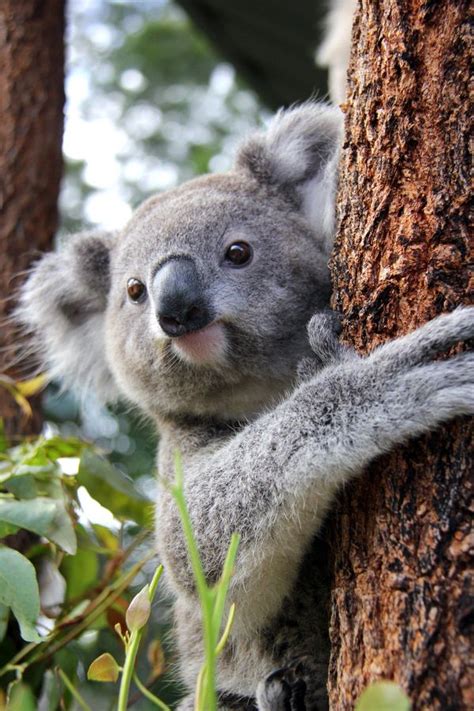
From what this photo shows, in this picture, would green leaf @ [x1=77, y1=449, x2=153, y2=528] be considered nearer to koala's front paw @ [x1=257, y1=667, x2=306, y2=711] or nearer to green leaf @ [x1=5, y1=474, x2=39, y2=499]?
green leaf @ [x1=5, y1=474, x2=39, y2=499]

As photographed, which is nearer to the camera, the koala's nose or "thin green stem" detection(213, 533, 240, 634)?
"thin green stem" detection(213, 533, 240, 634)

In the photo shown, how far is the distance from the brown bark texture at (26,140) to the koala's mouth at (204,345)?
135 centimetres

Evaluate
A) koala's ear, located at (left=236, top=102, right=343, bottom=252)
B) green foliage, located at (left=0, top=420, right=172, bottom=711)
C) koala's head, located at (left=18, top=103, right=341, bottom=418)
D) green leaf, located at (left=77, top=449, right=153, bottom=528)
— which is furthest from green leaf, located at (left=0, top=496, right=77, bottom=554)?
koala's ear, located at (left=236, top=102, right=343, bottom=252)

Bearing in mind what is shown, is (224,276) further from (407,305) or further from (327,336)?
(407,305)

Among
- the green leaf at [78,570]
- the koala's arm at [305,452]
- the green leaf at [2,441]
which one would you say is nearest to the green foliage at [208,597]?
the koala's arm at [305,452]

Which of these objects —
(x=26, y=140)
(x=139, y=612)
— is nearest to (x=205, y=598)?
(x=139, y=612)

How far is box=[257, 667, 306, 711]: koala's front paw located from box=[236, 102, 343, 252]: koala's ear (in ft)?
4.54

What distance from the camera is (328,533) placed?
2.03 m

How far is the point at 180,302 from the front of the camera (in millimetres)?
2291

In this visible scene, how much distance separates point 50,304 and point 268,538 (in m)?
1.50

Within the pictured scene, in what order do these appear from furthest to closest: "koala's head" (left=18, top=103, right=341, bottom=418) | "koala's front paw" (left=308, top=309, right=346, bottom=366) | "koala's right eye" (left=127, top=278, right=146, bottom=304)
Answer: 1. "koala's right eye" (left=127, top=278, right=146, bottom=304)
2. "koala's head" (left=18, top=103, right=341, bottom=418)
3. "koala's front paw" (left=308, top=309, right=346, bottom=366)

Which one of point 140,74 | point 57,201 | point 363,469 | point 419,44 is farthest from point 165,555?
point 140,74

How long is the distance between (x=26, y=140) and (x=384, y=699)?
3137mm

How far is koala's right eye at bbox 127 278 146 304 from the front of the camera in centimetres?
270
